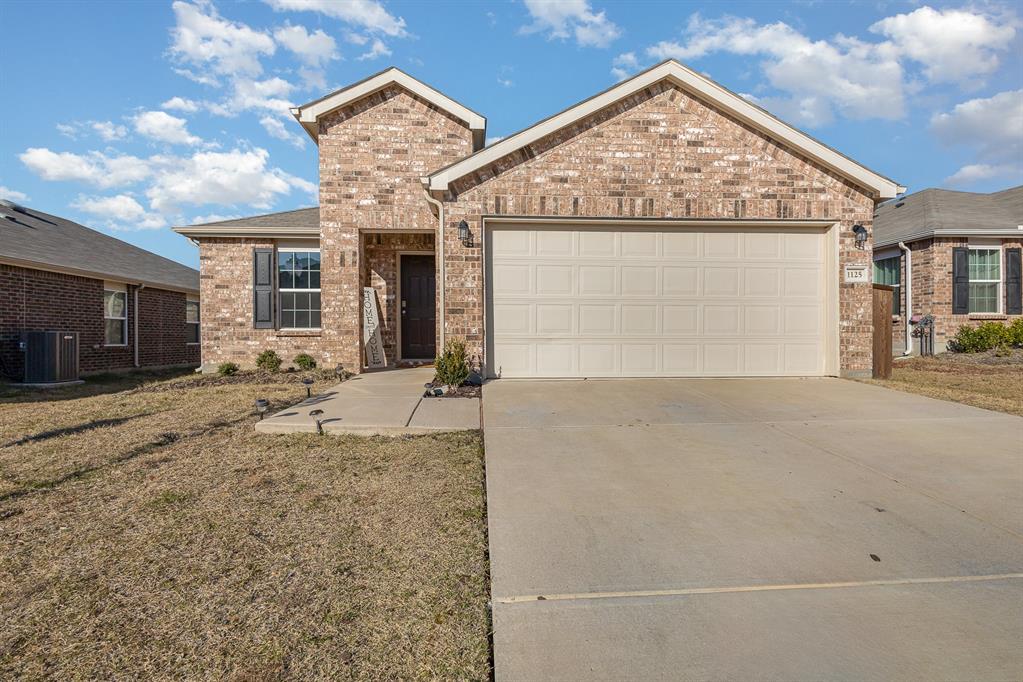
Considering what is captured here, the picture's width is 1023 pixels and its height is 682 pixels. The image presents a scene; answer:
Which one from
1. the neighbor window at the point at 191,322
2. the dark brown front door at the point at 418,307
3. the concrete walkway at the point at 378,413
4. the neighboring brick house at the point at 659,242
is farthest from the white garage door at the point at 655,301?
the neighbor window at the point at 191,322

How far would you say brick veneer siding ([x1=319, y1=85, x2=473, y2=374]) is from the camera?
10.2 meters

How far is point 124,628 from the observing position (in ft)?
7.47

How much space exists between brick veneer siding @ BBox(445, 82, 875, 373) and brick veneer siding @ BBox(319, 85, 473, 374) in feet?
6.76

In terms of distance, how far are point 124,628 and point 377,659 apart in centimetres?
114

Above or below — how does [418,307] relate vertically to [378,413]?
above

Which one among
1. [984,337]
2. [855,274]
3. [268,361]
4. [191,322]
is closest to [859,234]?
[855,274]

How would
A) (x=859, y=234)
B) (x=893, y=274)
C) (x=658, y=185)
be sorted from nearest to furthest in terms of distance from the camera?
(x=658, y=185)
(x=859, y=234)
(x=893, y=274)

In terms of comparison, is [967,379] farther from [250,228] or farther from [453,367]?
[250,228]

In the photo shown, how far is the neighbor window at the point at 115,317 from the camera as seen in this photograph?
532 inches

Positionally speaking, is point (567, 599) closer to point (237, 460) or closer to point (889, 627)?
point (889, 627)

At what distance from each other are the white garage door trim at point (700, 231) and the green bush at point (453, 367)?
74 centimetres

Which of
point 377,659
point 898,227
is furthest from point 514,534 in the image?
point 898,227

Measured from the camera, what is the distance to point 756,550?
298 cm

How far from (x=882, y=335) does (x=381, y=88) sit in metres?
9.95
